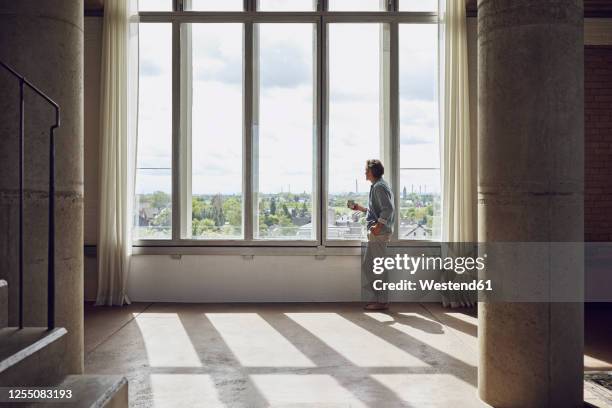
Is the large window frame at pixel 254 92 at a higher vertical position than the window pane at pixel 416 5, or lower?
lower

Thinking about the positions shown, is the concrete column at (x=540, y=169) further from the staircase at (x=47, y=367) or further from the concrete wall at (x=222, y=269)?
the concrete wall at (x=222, y=269)

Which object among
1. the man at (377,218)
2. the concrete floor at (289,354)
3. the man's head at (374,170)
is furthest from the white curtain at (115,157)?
the man's head at (374,170)

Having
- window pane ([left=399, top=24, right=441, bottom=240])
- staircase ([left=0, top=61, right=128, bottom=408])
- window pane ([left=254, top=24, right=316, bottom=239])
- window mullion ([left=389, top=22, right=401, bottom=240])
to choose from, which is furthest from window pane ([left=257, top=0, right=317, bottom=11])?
staircase ([left=0, top=61, right=128, bottom=408])

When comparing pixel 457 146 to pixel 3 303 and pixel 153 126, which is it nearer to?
pixel 153 126

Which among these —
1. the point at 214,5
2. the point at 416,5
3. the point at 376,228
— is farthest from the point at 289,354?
the point at 416,5

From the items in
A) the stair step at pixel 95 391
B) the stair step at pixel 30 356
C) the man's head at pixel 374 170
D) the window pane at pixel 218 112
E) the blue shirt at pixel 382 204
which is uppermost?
the window pane at pixel 218 112

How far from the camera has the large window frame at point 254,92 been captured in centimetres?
647

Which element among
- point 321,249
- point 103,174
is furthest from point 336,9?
point 103,174

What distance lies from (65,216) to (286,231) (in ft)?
11.6

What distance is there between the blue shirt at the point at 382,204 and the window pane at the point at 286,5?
2.32m

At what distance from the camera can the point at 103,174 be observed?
627 cm

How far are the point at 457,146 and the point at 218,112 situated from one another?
2856 mm

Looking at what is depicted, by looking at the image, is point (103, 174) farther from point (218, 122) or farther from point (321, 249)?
point (321, 249)

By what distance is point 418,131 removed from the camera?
657 centimetres
